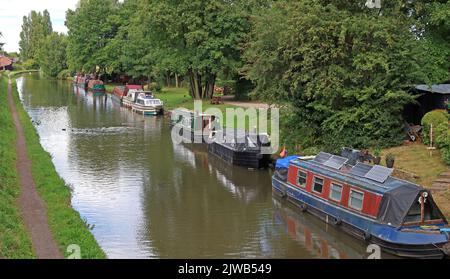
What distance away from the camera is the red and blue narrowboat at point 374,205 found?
1477 centimetres

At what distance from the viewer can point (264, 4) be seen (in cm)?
4497

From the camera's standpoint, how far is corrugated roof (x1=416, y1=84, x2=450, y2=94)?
25000mm

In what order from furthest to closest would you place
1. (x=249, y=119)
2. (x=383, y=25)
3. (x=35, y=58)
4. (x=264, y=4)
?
(x=35, y=58) → (x=264, y=4) → (x=249, y=119) → (x=383, y=25)

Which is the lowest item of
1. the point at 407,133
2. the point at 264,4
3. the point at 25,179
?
the point at 25,179

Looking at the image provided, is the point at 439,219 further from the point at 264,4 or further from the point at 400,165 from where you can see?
the point at 264,4

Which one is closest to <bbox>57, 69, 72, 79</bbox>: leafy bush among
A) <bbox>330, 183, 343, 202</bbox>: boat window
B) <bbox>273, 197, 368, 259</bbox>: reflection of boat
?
<bbox>273, 197, 368, 259</bbox>: reflection of boat

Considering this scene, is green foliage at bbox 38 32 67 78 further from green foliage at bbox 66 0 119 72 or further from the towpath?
the towpath

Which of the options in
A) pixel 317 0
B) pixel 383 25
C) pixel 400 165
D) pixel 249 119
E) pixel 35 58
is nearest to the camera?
pixel 400 165

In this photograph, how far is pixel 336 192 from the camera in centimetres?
1805

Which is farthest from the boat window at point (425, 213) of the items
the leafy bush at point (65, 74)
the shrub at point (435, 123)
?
the leafy bush at point (65, 74)

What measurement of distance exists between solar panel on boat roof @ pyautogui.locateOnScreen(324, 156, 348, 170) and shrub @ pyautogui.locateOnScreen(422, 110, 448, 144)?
16.6 feet

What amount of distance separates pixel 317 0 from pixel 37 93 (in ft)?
186

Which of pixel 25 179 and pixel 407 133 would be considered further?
pixel 407 133

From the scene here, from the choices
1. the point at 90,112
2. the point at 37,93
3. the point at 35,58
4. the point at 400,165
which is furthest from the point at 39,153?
the point at 35,58
